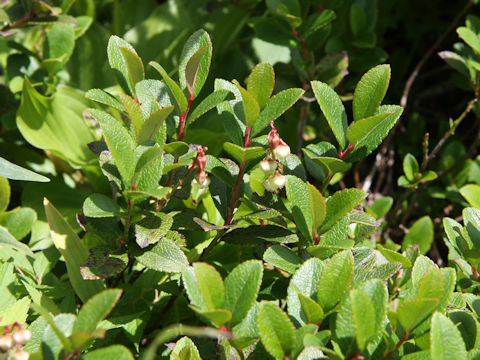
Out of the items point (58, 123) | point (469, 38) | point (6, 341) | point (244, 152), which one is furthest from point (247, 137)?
point (58, 123)

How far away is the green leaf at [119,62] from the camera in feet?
3.13

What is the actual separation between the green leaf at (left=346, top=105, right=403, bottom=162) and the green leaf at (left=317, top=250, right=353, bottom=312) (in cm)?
22

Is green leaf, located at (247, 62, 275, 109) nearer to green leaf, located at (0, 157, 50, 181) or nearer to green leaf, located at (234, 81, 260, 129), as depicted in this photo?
green leaf, located at (234, 81, 260, 129)

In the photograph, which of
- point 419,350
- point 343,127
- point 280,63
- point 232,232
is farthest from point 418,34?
point 419,350

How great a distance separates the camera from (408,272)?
1.01 m

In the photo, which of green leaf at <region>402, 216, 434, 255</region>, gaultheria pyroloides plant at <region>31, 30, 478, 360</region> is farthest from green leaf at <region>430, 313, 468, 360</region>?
green leaf at <region>402, 216, 434, 255</region>

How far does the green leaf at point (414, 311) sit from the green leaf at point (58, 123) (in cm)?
105

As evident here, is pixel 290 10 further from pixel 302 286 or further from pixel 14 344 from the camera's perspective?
pixel 14 344

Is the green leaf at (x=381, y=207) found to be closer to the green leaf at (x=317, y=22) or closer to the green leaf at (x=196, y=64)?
the green leaf at (x=317, y=22)

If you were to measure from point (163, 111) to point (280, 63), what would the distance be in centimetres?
90

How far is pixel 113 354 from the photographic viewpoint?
2.11ft

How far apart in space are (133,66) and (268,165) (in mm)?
302

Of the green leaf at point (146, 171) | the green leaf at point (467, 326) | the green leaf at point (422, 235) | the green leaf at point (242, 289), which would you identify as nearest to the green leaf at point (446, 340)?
the green leaf at point (467, 326)

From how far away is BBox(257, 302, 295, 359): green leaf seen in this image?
688 millimetres
